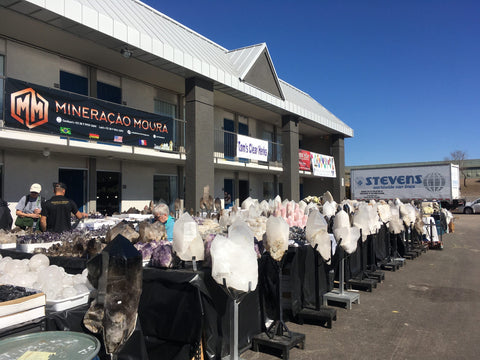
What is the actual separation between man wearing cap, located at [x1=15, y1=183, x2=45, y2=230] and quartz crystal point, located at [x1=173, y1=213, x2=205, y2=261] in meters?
4.89

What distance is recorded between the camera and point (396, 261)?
923 centimetres

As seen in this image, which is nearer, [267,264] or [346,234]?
[267,264]

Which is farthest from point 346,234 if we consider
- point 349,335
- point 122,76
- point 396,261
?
point 122,76

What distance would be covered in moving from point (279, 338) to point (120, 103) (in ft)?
35.7

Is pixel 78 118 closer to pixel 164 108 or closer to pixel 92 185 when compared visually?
pixel 92 185

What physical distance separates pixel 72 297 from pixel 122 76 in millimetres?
11521

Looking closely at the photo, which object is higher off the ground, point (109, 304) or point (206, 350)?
point (109, 304)

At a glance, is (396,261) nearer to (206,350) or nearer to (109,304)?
(206,350)

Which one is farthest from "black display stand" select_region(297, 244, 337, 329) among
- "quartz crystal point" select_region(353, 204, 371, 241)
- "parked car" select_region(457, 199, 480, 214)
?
"parked car" select_region(457, 199, 480, 214)

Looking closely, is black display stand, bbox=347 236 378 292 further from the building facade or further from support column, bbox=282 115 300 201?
support column, bbox=282 115 300 201

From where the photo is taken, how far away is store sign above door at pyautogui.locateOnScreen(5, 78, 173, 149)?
8742 millimetres

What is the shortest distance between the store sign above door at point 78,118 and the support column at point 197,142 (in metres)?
1.22

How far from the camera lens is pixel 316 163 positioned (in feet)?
71.7

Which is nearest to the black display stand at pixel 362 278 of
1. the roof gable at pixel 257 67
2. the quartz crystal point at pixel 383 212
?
the quartz crystal point at pixel 383 212
